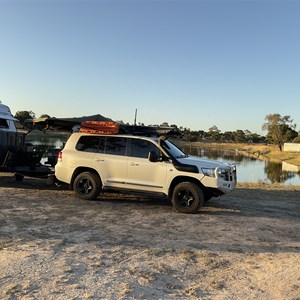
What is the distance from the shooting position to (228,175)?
8883 millimetres

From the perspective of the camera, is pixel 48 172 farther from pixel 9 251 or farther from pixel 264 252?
pixel 264 252

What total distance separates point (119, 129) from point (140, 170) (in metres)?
1.36

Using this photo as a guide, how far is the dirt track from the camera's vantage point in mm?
4254

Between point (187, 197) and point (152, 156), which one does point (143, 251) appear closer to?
point (187, 197)

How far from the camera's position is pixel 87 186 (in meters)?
9.70

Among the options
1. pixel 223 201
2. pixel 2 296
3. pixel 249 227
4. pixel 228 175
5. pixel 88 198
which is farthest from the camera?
pixel 223 201

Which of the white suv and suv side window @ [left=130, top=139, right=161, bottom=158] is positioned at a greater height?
suv side window @ [left=130, top=139, right=161, bottom=158]

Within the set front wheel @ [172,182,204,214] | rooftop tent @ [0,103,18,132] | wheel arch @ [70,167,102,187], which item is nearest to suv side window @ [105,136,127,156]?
wheel arch @ [70,167,102,187]

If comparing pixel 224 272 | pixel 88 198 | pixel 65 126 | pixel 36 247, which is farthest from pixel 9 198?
pixel 224 272

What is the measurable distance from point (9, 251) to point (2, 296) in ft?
4.87

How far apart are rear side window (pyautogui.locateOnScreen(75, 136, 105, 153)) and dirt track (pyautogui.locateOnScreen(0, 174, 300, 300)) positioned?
1.48 meters

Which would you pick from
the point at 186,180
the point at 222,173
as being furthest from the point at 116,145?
the point at 222,173

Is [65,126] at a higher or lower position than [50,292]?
higher

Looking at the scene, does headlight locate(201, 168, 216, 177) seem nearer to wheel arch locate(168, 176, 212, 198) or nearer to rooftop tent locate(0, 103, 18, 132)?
wheel arch locate(168, 176, 212, 198)
